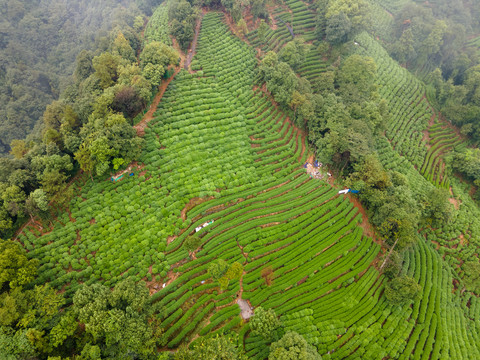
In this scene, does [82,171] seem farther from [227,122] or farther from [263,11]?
[263,11]

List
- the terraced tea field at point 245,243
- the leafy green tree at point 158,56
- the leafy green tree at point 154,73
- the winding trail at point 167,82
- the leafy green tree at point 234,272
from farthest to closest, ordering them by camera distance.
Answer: the leafy green tree at point 158,56 < the leafy green tree at point 154,73 < the winding trail at point 167,82 < the terraced tea field at point 245,243 < the leafy green tree at point 234,272

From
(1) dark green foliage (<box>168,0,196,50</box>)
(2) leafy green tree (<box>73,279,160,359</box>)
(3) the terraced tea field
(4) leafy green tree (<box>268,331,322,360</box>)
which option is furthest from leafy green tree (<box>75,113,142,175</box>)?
(4) leafy green tree (<box>268,331,322,360</box>)

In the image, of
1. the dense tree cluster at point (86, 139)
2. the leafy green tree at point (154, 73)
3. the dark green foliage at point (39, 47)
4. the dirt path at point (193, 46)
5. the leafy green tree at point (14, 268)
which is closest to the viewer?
the leafy green tree at point (14, 268)

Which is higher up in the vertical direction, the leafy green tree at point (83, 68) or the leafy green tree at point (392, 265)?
the leafy green tree at point (83, 68)

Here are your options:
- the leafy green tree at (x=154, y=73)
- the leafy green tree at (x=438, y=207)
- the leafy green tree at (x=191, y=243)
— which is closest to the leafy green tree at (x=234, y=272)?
the leafy green tree at (x=191, y=243)

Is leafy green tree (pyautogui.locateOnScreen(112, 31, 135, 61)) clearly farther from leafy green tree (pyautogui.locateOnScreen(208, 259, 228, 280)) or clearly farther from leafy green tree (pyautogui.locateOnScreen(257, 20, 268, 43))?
leafy green tree (pyautogui.locateOnScreen(208, 259, 228, 280))

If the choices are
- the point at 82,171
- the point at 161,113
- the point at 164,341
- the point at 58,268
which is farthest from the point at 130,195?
the point at 164,341

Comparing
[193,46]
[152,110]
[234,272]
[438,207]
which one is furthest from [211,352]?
[193,46]

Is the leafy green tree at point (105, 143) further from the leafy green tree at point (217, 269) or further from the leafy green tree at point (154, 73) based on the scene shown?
the leafy green tree at point (217, 269)
